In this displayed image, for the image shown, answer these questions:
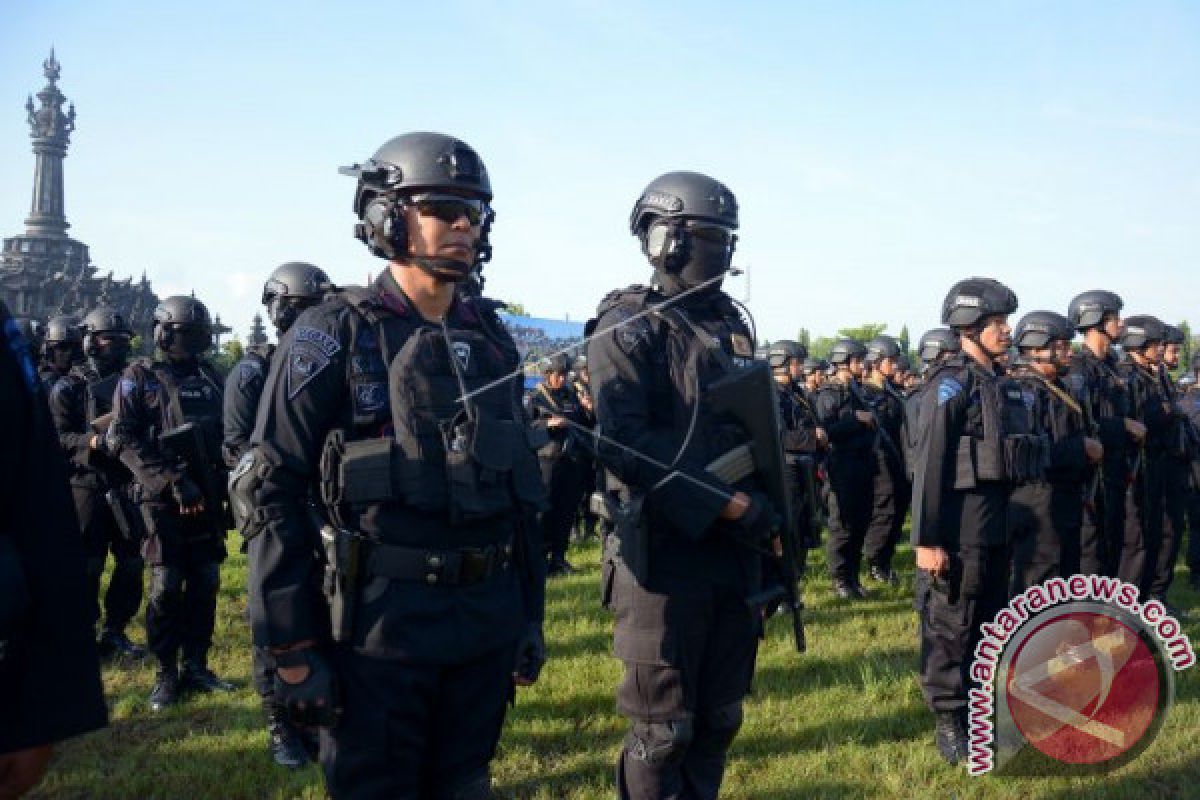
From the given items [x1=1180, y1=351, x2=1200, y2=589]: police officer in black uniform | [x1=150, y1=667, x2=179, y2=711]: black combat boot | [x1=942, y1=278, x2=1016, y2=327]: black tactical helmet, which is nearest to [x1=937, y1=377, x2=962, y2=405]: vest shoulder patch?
[x1=942, y1=278, x2=1016, y2=327]: black tactical helmet

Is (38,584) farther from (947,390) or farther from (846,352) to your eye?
(846,352)

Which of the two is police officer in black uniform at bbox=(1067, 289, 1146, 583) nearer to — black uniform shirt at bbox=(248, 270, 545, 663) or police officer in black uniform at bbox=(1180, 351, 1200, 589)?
police officer in black uniform at bbox=(1180, 351, 1200, 589)

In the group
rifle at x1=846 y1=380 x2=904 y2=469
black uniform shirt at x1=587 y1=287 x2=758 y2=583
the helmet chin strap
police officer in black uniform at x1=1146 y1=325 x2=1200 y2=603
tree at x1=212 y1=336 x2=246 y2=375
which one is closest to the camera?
the helmet chin strap

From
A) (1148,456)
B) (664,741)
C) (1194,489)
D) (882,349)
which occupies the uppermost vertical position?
(882,349)

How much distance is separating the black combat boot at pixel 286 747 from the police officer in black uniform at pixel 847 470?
6.45 metres

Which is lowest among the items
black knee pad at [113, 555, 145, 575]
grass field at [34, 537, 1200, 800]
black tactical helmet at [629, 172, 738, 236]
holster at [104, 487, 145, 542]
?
grass field at [34, 537, 1200, 800]

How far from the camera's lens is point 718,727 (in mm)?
3797

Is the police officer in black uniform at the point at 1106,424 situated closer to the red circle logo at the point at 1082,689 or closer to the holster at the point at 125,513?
the red circle logo at the point at 1082,689

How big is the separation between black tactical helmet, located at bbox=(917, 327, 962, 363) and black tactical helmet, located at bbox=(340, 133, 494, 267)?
10.3 metres

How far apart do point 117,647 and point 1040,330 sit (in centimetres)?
817

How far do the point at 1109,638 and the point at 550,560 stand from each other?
277 inches

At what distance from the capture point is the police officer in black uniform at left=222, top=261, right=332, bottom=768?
5.16 meters

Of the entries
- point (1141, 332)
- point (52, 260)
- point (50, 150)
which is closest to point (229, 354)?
point (52, 260)

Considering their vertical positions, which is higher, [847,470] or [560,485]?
[847,470]
